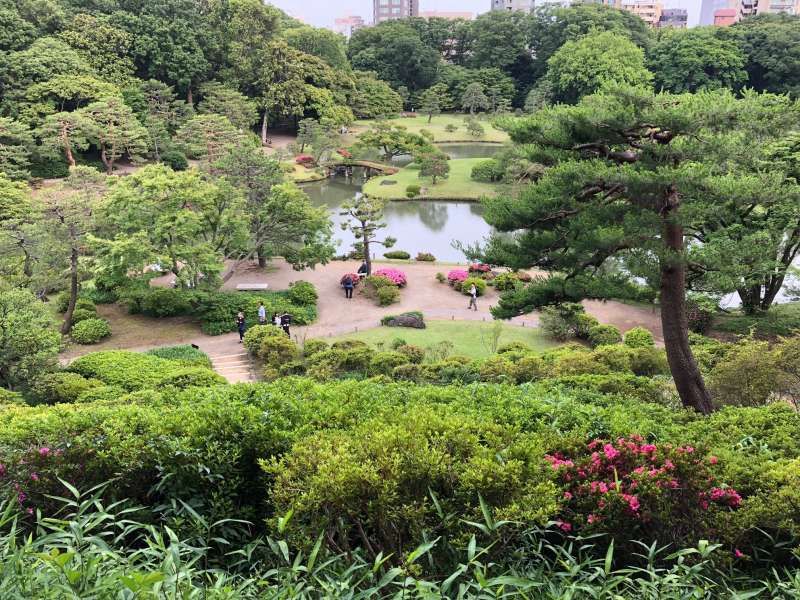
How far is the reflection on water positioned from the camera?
24047 mm

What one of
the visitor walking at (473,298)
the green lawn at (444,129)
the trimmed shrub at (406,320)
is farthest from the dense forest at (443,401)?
the green lawn at (444,129)

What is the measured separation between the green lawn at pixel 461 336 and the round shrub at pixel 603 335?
2.78 feet

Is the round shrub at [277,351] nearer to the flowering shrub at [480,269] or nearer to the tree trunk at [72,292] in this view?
the tree trunk at [72,292]

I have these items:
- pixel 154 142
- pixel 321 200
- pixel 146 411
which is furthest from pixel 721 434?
pixel 154 142

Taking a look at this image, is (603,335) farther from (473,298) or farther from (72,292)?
(72,292)

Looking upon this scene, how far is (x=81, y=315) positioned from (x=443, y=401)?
12.2 meters

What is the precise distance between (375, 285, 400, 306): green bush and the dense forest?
0.09m

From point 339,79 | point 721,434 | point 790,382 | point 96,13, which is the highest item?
point 96,13

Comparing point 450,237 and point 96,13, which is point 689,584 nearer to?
point 450,237

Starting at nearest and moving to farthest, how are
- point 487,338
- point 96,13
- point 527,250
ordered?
point 527,250 < point 487,338 < point 96,13

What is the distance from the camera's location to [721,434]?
5.65 m

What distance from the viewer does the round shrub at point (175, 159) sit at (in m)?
31.4

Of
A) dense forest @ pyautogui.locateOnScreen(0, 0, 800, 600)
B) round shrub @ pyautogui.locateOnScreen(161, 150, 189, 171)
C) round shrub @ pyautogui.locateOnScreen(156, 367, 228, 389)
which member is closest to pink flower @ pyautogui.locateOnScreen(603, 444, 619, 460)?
dense forest @ pyautogui.locateOnScreen(0, 0, 800, 600)

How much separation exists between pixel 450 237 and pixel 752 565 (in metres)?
21.5
